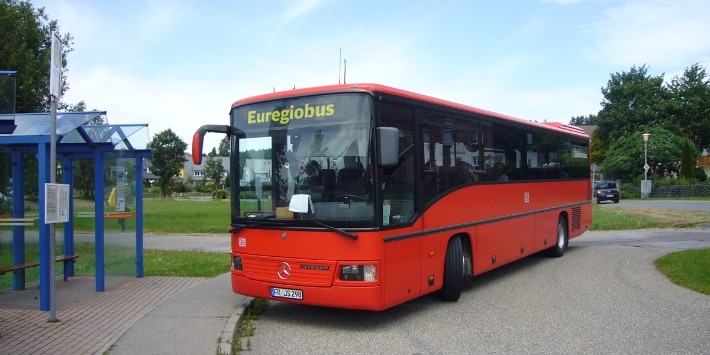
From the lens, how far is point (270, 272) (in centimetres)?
735

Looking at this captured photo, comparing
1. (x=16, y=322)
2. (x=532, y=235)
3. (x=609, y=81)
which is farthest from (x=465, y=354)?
(x=609, y=81)

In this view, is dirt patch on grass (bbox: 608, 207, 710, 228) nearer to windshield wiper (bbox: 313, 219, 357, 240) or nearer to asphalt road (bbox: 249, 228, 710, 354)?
asphalt road (bbox: 249, 228, 710, 354)

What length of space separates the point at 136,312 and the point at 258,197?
94.5 inches

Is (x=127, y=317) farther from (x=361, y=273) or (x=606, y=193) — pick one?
(x=606, y=193)

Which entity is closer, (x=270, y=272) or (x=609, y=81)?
(x=270, y=272)

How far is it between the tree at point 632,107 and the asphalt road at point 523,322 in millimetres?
57887

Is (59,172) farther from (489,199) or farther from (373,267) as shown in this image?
(489,199)

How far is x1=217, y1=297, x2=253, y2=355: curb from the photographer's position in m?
5.99

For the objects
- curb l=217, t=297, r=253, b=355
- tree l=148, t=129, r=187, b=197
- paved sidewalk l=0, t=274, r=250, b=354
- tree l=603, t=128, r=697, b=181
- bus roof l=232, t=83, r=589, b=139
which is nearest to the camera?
curb l=217, t=297, r=253, b=355

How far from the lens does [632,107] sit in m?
65.5

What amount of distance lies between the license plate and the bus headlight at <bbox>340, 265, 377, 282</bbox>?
70 cm

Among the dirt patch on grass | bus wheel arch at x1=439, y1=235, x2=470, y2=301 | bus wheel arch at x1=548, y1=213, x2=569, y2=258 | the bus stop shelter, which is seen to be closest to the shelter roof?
the bus stop shelter

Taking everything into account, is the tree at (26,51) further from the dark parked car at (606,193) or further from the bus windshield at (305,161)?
the dark parked car at (606,193)

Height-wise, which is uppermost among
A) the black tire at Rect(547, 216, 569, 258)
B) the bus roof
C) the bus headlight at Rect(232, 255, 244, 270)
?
the bus roof
